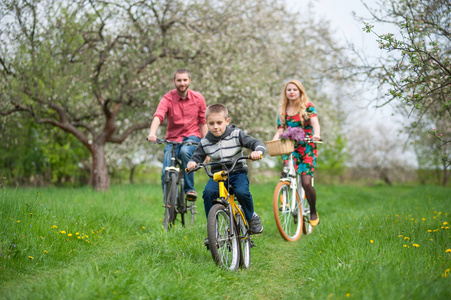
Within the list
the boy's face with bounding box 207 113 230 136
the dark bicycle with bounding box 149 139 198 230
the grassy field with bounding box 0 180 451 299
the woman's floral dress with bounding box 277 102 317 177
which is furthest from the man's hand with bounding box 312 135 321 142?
the boy's face with bounding box 207 113 230 136

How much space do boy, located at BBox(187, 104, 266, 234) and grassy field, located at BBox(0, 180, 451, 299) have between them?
64cm

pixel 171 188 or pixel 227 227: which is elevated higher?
pixel 171 188

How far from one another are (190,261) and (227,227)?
18.9 inches

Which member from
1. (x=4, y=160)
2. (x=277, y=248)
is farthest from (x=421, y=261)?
(x=4, y=160)

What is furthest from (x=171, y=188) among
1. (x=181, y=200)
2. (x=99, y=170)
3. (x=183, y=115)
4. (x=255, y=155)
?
(x=99, y=170)

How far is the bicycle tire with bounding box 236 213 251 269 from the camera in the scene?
13.3 feet

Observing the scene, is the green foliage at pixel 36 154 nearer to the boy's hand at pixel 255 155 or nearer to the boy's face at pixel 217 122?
the boy's face at pixel 217 122

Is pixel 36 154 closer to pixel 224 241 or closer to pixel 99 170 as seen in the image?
pixel 99 170

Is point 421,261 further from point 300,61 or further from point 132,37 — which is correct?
point 300,61

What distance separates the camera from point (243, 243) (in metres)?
4.25

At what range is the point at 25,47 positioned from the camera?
961 cm

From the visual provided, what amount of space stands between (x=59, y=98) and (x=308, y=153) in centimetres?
769

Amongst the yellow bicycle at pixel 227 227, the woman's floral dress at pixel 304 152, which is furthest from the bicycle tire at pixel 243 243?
the woman's floral dress at pixel 304 152

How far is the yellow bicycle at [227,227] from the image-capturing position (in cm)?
381
